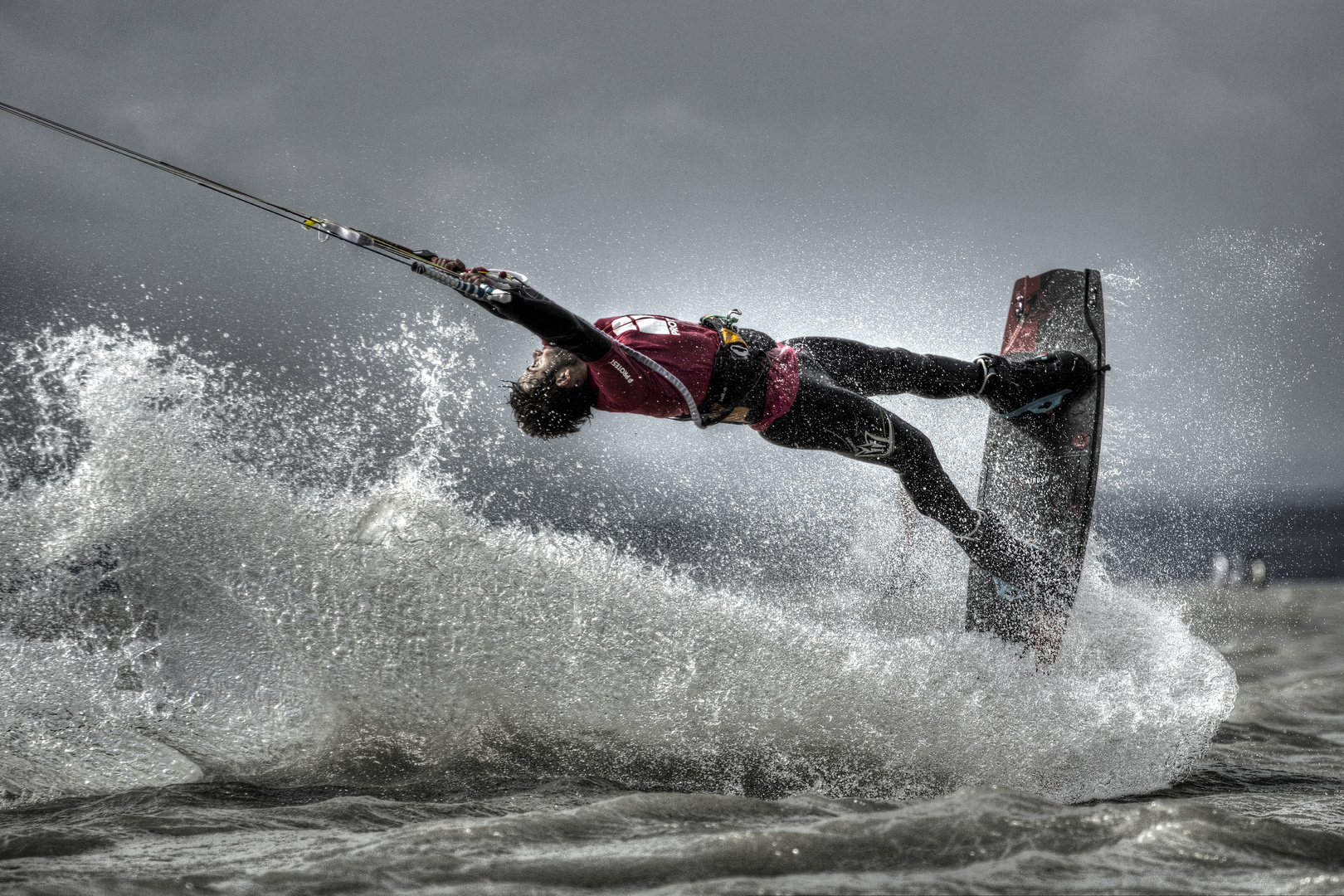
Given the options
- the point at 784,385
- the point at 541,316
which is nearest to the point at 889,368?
the point at 784,385

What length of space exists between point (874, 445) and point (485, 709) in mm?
2433

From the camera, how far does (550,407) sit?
13.3ft

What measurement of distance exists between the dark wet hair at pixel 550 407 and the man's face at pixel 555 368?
0.02m

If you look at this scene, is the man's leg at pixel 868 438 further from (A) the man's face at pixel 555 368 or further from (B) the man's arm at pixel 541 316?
(B) the man's arm at pixel 541 316

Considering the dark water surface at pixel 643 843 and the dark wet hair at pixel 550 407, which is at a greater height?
the dark wet hair at pixel 550 407

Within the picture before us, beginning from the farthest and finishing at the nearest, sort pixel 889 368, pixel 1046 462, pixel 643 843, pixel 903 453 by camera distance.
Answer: pixel 1046 462
pixel 889 368
pixel 903 453
pixel 643 843

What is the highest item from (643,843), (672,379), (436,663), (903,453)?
(672,379)

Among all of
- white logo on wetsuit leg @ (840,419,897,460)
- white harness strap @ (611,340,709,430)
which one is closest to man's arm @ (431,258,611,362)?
white harness strap @ (611,340,709,430)

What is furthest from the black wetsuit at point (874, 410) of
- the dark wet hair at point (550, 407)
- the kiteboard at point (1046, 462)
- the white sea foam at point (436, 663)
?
the dark wet hair at point (550, 407)

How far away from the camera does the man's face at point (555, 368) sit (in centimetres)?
394

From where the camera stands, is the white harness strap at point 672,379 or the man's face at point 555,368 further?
the man's face at point 555,368

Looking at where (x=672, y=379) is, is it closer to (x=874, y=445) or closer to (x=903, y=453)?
(x=874, y=445)

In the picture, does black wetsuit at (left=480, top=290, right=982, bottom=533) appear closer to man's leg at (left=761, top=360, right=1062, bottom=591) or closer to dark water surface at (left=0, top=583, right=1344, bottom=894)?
man's leg at (left=761, top=360, right=1062, bottom=591)

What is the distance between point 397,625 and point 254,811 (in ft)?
3.70
